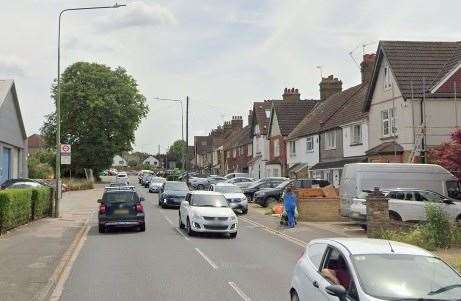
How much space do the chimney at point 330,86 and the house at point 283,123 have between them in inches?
98.9

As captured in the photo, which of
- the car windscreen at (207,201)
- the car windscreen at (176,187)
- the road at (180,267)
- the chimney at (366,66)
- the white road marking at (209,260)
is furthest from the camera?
the chimney at (366,66)

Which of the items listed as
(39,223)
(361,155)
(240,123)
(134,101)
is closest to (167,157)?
(240,123)

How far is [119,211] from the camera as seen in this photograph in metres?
22.7

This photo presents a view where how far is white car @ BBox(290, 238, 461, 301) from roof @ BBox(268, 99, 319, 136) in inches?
1981

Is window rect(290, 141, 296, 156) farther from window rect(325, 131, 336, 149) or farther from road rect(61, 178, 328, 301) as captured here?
road rect(61, 178, 328, 301)

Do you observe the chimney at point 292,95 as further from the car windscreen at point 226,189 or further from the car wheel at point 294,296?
the car wheel at point 294,296

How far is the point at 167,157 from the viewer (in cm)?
16800

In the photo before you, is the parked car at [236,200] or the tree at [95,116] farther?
the tree at [95,116]

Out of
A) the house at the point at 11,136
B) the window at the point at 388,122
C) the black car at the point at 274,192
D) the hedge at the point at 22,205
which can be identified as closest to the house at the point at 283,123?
the black car at the point at 274,192

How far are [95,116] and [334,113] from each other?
120ft

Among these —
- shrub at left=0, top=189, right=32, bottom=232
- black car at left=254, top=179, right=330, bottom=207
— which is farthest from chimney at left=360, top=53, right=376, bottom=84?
shrub at left=0, top=189, right=32, bottom=232

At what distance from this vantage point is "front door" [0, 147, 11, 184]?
42.7 m

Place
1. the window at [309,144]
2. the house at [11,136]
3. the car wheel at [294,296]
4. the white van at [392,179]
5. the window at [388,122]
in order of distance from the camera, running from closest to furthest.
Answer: the car wheel at [294,296], the white van at [392,179], the window at [388,122], the house at [11,136], the window at [309,144]

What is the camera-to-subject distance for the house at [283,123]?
192 ft
